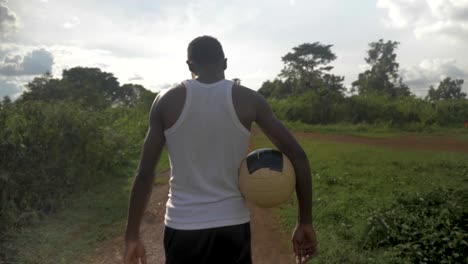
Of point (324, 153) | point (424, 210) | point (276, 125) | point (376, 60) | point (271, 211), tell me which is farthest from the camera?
point (376, 60)

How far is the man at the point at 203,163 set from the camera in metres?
1.90

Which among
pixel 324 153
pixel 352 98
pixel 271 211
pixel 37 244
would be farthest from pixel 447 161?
pixel 352 98

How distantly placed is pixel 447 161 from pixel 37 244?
28.5ft

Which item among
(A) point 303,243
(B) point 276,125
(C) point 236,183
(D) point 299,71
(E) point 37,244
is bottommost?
(E) point 37,244

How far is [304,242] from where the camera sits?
7.09 ft

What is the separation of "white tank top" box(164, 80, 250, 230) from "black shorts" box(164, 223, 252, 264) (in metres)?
0.03

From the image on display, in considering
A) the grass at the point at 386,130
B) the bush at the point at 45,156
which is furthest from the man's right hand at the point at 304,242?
the grass at the point at 386,130

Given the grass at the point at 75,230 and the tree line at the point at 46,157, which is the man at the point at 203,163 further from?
the tree line at the point at 46,157

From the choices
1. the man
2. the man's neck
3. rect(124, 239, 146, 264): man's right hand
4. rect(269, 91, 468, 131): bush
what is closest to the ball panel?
the man

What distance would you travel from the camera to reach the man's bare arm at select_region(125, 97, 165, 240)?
198cm

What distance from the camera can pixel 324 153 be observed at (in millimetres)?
11516

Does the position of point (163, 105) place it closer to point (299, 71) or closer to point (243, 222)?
point (243, 222)

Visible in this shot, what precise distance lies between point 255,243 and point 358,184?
2.89 metres

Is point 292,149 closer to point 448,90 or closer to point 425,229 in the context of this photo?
point 425,229
